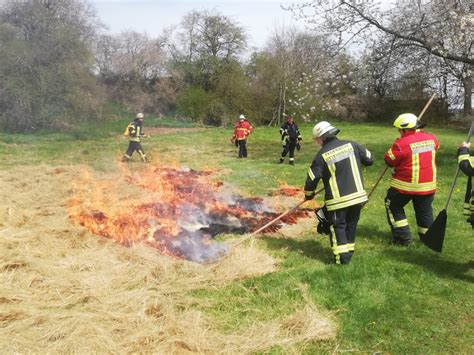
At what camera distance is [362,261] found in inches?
251

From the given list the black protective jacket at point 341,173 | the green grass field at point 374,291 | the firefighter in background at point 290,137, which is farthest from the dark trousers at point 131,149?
the black protective jacket at point 341,173

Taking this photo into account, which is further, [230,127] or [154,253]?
[230,127]

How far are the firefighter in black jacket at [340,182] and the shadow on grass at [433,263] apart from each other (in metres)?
0.97

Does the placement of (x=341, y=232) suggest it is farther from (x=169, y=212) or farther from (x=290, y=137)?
(x=290, y=137)

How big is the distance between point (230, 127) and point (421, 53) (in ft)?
62.1

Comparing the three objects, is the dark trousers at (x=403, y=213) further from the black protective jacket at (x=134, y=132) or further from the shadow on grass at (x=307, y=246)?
the black protective jacket at (x=134, y=132)

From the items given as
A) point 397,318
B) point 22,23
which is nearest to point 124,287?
point 397,318

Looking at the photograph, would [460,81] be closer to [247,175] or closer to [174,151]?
[247,175]

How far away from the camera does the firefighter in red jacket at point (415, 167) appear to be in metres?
6.69

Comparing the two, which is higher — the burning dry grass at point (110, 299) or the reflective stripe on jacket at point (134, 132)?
the reflective stripe on jacket at point (134, 132)

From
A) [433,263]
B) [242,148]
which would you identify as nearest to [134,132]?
[242,148]

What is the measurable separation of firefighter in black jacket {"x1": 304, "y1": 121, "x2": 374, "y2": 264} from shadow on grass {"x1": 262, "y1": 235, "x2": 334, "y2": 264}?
0.54 m

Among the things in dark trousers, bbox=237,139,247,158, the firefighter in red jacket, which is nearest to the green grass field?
the firefighter in red jacket

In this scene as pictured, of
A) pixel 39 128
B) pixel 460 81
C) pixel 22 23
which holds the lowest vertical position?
pixel 39 128
